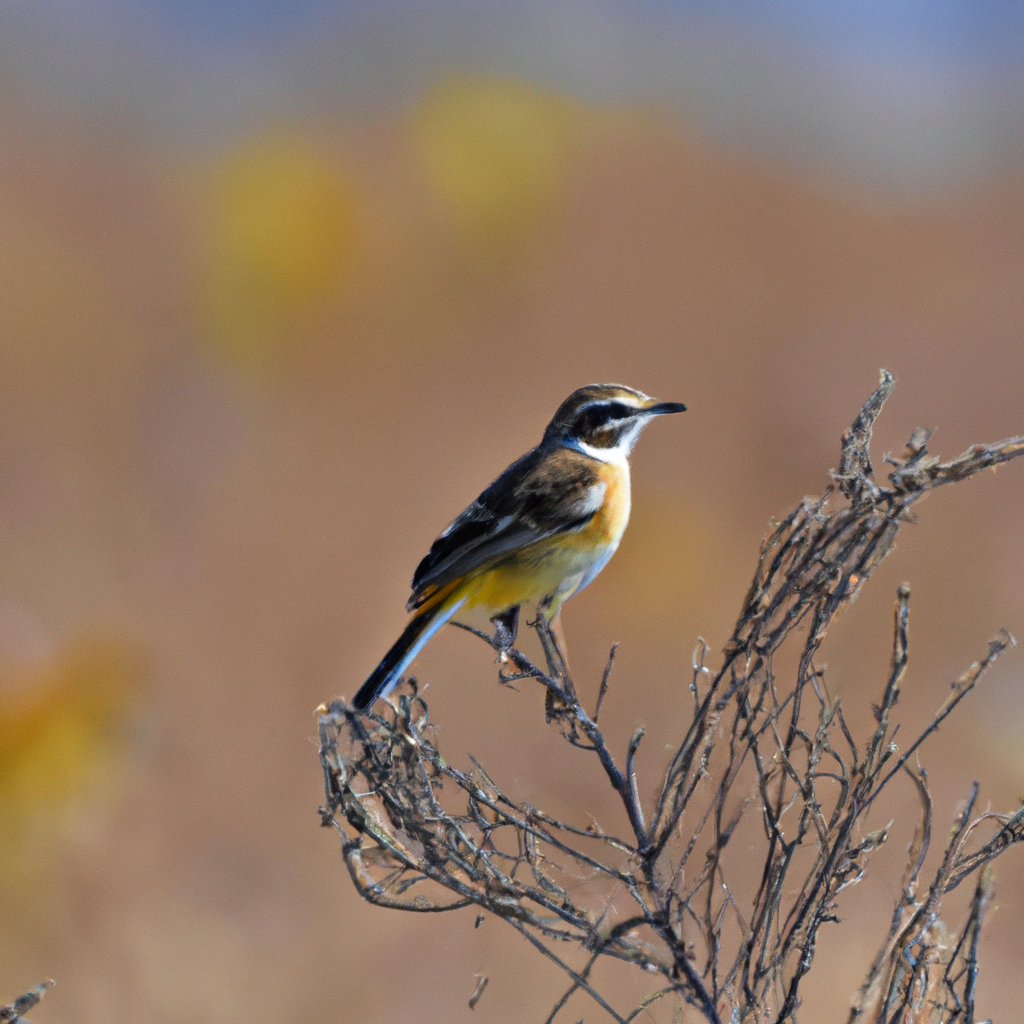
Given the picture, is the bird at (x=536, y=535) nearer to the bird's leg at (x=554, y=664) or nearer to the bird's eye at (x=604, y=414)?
the bird's eye at (x=604, y=414)

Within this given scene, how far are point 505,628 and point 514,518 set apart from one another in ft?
0.96

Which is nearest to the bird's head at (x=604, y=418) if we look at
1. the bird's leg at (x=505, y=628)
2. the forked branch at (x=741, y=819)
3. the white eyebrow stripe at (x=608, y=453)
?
the white eyebrow stripe at (x=608, y=453)

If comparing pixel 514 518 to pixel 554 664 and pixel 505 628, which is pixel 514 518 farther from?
pixel 554 664

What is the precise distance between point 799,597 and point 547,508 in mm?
1099

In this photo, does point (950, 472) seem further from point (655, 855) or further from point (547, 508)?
point (547, 508)

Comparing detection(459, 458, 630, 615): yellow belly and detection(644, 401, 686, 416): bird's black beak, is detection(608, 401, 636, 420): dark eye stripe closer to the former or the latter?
detection(644, 401, 686, 416): bird's black beak

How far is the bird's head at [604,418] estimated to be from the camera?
2707 millimetres

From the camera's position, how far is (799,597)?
4.95ft

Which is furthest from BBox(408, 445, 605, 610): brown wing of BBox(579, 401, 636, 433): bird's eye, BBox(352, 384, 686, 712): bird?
BBox(579, 401, 636, 433): bird's eye

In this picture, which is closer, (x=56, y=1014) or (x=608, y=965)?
(x=608, y=965)

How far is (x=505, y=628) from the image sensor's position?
2.48 m

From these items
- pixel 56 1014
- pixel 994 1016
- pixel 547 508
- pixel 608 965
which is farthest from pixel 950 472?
pixel 56 1014

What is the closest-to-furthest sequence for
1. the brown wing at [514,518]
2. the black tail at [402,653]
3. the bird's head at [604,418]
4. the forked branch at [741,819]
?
1. the forked branch at [741,819]
2. the black tail at [402,653]
3. the brown wing at [514,518]
4. the bird's head at [604,418]

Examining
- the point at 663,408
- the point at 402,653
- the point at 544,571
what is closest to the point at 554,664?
the point at 402,653
